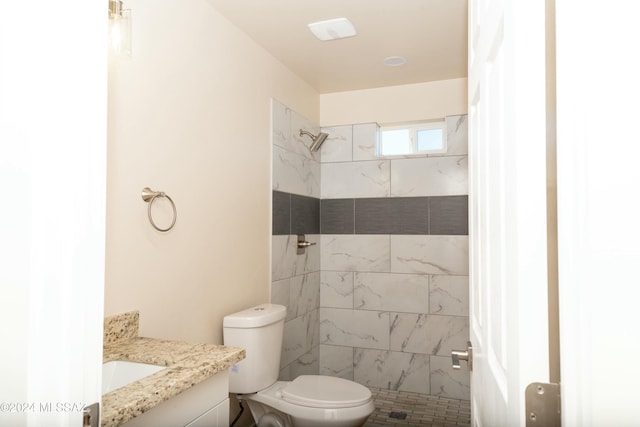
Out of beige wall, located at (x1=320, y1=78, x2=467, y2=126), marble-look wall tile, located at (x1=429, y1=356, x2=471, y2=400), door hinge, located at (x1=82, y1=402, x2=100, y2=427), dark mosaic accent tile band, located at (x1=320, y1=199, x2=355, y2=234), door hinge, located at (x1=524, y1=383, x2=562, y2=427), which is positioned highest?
beige wall, located at (x1=320, y1=78, x2=467, y2=126)

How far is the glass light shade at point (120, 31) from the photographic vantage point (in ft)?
4.75

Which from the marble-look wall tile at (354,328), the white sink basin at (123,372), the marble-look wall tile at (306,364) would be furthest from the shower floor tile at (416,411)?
the white sink basin at (123,372)

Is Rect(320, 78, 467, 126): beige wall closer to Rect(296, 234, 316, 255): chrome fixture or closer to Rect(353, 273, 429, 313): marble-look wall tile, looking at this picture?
Rect(296, 234, 316, 255): chrome fixture

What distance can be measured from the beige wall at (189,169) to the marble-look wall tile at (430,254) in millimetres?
1167

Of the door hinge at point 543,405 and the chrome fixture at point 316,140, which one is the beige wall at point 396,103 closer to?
the chrome fixture at point 316,140

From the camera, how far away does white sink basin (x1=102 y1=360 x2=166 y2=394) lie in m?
1.43

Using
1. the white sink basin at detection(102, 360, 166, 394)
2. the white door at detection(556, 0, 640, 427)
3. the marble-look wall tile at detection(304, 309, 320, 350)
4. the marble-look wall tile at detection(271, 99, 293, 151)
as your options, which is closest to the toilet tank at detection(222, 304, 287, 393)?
the white sink basin at detection(102, 360, 166, 394)

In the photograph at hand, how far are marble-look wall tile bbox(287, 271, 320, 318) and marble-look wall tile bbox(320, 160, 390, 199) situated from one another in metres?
0.72

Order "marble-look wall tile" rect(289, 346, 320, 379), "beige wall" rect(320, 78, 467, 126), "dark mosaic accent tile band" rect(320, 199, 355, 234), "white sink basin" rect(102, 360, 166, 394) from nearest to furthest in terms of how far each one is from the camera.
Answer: "white sink basin" rect(102, 360, 166, 394) → "marble-look wall tile" rect(289, 346, 320, 379) → "beige wall" rect(320, 78, 467, 126) → "dark mosaic accent tile band" rect(320, 199, 355, 234)

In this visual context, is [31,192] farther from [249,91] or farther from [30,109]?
[249,91]

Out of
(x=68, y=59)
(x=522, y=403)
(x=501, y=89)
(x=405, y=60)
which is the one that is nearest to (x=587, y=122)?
(x=501, y=89)

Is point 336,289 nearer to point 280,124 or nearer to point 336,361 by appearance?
point 336,361

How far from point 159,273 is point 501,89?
5.21ft

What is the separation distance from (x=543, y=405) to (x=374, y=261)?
2.92 metres
